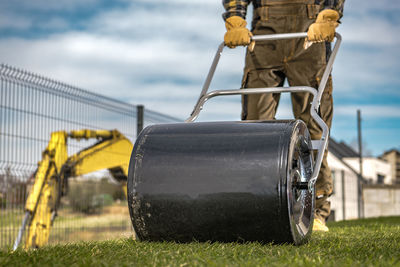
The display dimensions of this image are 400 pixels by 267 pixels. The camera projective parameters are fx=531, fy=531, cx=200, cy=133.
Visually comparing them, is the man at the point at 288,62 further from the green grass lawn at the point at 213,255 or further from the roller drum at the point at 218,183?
the green grass lawn at the point at 213,255

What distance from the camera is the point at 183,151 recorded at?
2.57m

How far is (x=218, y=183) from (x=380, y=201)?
1826 cm

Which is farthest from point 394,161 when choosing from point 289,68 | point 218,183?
point 218,183

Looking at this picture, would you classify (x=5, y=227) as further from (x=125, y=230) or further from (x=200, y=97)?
(x=200, y=97)

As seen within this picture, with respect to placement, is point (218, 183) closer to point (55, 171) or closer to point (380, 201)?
point (55, 171)

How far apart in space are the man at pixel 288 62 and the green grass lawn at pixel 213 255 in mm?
1354

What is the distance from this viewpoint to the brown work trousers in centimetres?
385

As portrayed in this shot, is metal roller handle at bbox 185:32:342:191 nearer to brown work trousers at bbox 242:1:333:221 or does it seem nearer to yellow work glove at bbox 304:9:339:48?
yellow work glove at bbox 304:9:339:48

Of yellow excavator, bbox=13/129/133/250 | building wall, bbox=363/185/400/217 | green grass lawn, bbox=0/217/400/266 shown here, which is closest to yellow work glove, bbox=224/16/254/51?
green grass lawn, bbox=0/217/400/266

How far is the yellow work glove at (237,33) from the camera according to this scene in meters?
3.64

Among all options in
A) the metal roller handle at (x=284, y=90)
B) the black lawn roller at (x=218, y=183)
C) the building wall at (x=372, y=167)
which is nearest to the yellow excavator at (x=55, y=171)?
the metal roller handle at (x=284, y=90)

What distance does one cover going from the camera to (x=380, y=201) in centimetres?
1938

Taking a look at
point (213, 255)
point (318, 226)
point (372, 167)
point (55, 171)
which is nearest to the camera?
point (213, 255)

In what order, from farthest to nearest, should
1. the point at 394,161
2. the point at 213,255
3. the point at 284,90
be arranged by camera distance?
the point at 394,161
the point at 284,90
the point at 213,255
